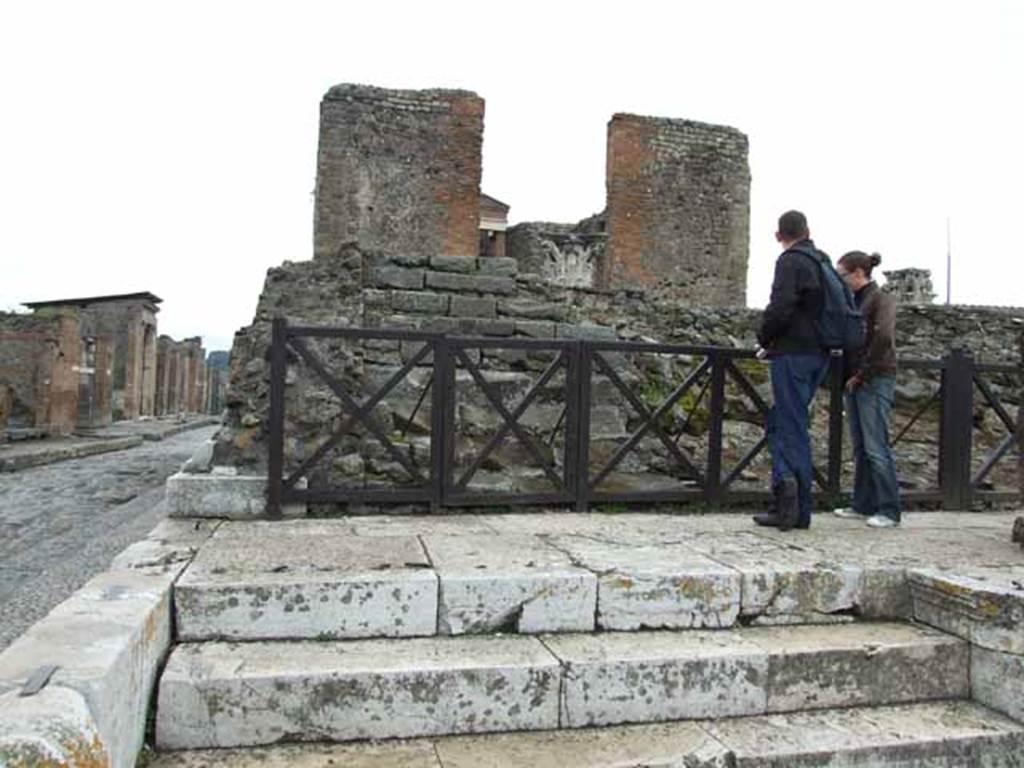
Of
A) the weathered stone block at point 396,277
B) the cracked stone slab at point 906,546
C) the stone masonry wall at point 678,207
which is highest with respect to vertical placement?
the stone masonry wall at point 678,207

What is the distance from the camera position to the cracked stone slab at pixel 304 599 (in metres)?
3.25

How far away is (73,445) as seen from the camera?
18281mm

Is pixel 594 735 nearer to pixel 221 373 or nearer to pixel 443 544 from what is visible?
pixel 443 544

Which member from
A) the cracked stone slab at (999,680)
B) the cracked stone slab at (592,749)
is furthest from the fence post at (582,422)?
the cracked stone slab at (999,680)

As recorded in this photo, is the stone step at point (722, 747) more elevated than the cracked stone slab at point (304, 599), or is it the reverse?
the cracked stone slab at point (304, 599)

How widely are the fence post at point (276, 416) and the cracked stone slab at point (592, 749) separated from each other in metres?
2.49

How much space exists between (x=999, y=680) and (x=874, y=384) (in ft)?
7.98

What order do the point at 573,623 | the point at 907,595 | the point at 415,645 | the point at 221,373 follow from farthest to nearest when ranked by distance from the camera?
the point at 221,373 < the point at 907,595 < the point at 573,623 < the point at 415,645

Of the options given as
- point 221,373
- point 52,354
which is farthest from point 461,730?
point 221,373

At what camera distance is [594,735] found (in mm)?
3053

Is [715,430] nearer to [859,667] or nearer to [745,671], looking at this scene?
[859,667]

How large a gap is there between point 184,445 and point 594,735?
2068 centimetres

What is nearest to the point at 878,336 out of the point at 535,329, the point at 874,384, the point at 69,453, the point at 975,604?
the point at 874,384

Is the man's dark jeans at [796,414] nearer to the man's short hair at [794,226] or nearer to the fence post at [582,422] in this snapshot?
the man's short hair at [794,226]
